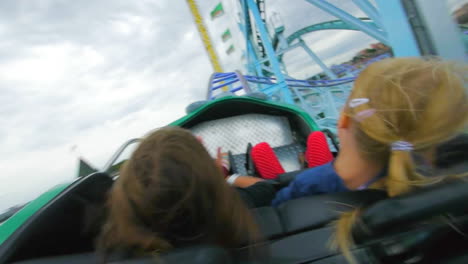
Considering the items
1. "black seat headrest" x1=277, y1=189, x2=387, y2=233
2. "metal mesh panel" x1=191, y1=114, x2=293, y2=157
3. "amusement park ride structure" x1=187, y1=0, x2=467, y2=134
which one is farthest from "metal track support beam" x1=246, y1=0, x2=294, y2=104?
"black seat headrest" x1=277, y1=189, x2=387, y2=233

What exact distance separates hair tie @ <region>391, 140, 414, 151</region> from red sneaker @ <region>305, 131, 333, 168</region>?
0.68 m

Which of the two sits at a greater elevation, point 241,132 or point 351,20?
point 351,20

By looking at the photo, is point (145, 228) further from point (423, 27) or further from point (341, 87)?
point (341, 87)

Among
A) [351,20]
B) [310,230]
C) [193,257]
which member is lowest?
[310,230]

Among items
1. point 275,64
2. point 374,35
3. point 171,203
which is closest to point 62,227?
point 171,203

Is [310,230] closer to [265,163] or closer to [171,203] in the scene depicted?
[171,203]

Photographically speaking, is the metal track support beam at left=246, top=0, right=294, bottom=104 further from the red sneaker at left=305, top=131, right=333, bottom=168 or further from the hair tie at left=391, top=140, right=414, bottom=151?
the hair tie at left=391, top=140, right=414, bottom=151

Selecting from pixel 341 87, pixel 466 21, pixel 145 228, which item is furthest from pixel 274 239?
pixel 341 87

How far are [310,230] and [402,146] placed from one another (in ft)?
0.83

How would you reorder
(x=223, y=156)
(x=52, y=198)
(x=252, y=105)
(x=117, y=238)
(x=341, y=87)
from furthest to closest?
(x=341, y=87), (x=252, y=105), (x=223, y=156), (x=52, y=198), (x=117, y=238)

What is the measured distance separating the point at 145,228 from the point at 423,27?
142 cm

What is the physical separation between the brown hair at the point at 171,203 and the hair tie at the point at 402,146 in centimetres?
33

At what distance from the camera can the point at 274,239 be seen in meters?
0.59

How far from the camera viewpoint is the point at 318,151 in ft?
4.17
